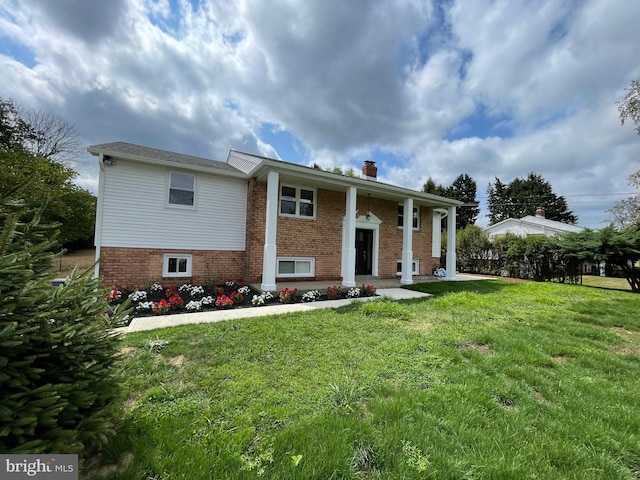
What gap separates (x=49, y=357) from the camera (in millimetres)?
1649

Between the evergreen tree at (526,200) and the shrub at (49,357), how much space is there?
55.4 meters

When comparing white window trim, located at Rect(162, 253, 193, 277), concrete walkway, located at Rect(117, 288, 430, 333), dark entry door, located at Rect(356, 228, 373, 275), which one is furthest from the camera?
dark entry door, located at Rect(356, 228, 373, 275)

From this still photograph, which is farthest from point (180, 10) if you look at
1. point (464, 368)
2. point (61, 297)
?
point (464, 368)

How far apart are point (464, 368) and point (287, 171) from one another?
685 centimetres

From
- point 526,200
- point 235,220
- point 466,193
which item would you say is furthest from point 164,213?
point 526,200

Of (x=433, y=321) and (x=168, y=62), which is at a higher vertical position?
(x=168, y=62)

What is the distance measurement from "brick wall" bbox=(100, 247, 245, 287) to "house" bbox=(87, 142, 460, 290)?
0.09 feet

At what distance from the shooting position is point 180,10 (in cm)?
683

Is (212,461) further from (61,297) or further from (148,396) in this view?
(61,297)

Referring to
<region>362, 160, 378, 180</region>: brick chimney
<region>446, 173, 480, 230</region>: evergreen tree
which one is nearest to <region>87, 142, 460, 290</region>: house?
<region>362, 160, 378, 180</region>: brick chimney

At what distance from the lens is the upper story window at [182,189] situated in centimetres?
855

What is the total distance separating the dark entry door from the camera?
39.0 feet

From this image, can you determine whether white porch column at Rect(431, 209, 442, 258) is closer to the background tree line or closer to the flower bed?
the flower bed

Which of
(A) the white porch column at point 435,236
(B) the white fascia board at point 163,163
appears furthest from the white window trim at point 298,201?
(A) the white porch column at point 435,236
